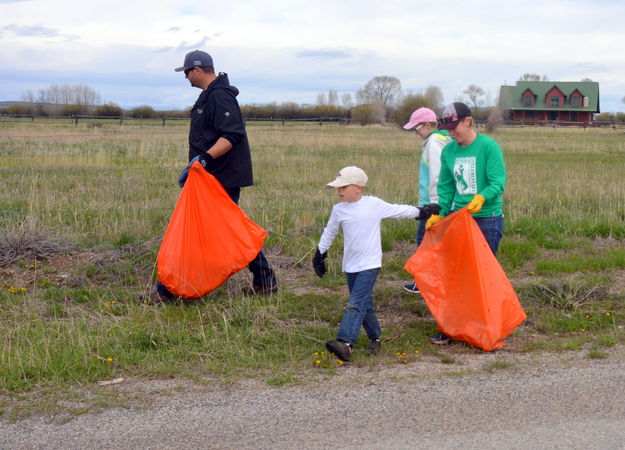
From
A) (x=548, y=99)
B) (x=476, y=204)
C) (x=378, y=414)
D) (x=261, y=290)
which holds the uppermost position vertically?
(x=548, y=99)

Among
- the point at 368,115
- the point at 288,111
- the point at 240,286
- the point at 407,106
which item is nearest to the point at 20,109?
the point at 288,111

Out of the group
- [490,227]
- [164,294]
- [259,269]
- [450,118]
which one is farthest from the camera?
[259,269]

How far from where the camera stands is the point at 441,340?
523cm

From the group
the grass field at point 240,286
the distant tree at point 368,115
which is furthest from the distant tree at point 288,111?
the grass field at point 240,286

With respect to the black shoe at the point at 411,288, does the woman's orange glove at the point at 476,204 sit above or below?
above

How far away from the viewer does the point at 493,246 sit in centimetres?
545

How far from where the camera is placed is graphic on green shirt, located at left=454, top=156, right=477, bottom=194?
5199 mm

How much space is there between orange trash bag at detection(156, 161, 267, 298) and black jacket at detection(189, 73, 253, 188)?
0.19m

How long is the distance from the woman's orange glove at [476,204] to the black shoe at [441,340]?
0.98 meters

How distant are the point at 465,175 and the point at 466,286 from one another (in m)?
0.83

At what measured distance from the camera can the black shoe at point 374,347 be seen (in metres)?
5.00

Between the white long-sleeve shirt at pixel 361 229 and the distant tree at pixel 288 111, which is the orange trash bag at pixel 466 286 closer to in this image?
the white long-sleeve shirt at pixel 361 229

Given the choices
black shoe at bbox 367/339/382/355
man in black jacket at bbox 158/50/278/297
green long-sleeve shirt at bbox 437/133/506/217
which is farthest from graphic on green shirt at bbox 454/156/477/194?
man in black jacket at bbox 158/50/278/297

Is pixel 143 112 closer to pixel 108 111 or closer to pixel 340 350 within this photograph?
pixel 108 111
